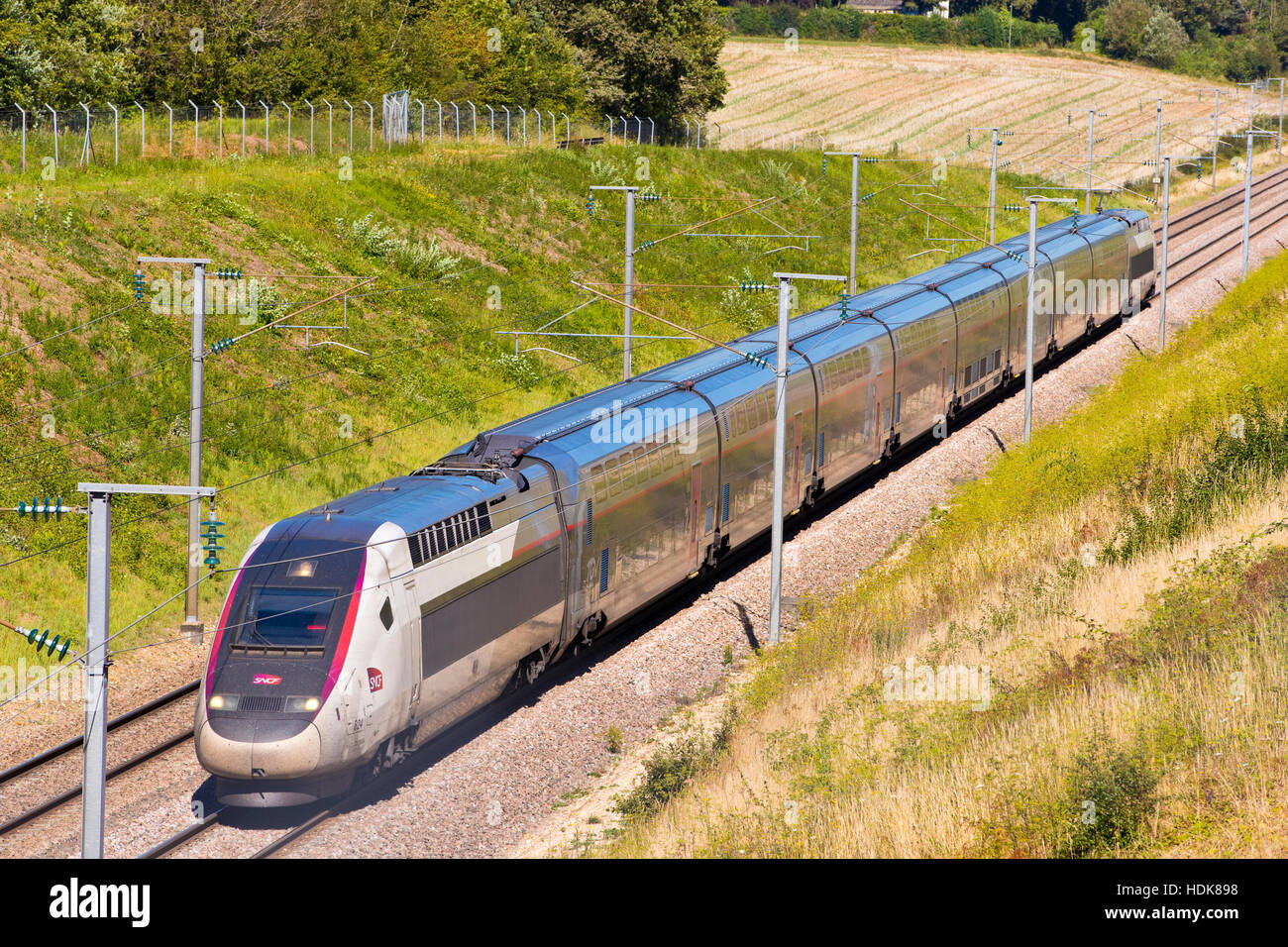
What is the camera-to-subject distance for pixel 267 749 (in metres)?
15.9

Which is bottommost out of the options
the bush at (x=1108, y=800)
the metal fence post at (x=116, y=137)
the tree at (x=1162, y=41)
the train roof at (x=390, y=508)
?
the bush at (x=1108, y=800)

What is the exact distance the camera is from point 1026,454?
32750 millimetres

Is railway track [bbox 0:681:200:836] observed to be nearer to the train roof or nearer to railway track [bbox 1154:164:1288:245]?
the train roof

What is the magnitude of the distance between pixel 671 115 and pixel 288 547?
58337mm

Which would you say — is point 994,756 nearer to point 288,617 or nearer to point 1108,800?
point 1108,800

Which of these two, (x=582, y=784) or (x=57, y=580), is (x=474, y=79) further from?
(x=582, y=784)

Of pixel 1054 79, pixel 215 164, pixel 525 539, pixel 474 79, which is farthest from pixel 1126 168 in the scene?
pixel 525 539

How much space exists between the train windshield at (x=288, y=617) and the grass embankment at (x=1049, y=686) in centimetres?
423

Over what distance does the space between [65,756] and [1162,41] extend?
129049mm

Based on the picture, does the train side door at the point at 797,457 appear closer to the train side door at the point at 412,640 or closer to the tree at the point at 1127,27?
the train side door at the point at 412,640

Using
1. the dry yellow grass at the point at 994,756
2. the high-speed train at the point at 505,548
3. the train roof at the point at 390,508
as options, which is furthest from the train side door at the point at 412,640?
the dry yellow grass at the point at 994,756

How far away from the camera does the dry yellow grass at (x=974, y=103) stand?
90375 millimetres

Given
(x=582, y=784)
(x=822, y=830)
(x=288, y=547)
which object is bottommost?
(x=582, y=784)

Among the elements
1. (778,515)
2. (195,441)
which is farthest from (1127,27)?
(195,441)
